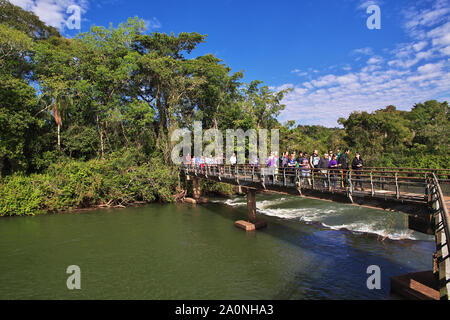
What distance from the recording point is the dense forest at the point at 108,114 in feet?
73.5

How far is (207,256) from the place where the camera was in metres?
12.4

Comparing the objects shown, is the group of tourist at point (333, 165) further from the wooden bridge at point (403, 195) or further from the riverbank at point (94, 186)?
the riverbank at point (94, 186)

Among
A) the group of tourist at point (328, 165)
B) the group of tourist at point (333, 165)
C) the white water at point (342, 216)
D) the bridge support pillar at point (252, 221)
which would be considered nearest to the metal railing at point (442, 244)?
the group of tourist at point (328, 165)

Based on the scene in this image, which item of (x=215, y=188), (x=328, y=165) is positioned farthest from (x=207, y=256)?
(x=215, y=188)

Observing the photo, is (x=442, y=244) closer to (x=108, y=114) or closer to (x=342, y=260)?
(x=342, y=260)

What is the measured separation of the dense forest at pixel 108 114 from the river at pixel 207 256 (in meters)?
5.12

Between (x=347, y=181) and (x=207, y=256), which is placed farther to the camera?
(x=207, y=256)

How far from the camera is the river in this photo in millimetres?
9445

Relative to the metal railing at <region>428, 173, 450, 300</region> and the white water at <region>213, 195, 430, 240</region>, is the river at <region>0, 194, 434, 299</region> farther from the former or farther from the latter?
the metal railing at <region>428, 173, 450, 300</region>

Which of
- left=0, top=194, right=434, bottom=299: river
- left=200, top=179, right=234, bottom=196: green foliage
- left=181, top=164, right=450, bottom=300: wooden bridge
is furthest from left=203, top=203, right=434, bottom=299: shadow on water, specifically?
left=200, top=179, right=234, bottom=196: green foliage

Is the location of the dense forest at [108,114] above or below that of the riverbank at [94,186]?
above

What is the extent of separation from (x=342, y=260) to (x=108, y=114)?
1040 inches

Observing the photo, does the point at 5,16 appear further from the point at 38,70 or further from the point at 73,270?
the point at 73,270
